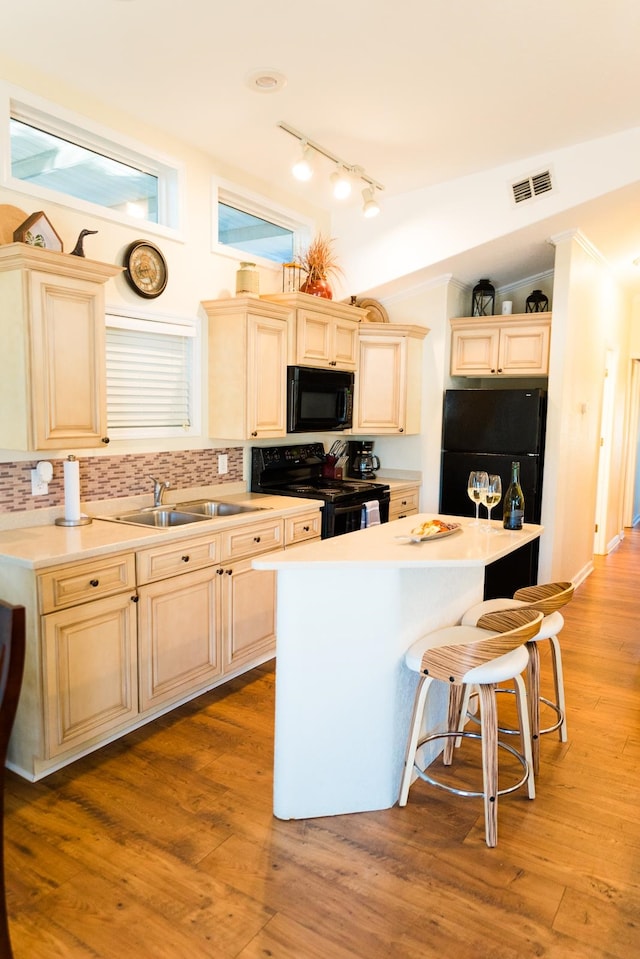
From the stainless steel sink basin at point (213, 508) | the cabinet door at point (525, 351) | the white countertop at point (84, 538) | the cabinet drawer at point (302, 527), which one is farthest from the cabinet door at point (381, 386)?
the white countertop at point (84, 538)

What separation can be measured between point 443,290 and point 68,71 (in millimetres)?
3096

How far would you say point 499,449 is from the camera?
4969 mm

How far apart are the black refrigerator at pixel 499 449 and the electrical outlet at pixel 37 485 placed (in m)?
3.02

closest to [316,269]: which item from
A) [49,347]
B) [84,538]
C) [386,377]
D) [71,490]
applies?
[386,377]

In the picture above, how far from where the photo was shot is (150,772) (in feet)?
8.56

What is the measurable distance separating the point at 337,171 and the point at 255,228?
67cm

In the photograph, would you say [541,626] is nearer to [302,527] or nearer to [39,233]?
[302,527]

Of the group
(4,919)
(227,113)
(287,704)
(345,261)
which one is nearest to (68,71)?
(227,113)

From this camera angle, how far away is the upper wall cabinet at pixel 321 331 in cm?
410

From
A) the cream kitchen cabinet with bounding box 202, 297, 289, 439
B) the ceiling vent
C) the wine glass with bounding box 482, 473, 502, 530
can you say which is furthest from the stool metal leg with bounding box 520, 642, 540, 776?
the ceiling vent

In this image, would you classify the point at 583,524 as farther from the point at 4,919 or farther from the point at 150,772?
the point at 4,919

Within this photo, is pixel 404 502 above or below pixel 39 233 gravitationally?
below

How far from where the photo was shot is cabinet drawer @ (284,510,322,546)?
378cm

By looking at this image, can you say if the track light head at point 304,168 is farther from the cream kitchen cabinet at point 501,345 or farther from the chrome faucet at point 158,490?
the cream kitchen cabinet at point 501,345
